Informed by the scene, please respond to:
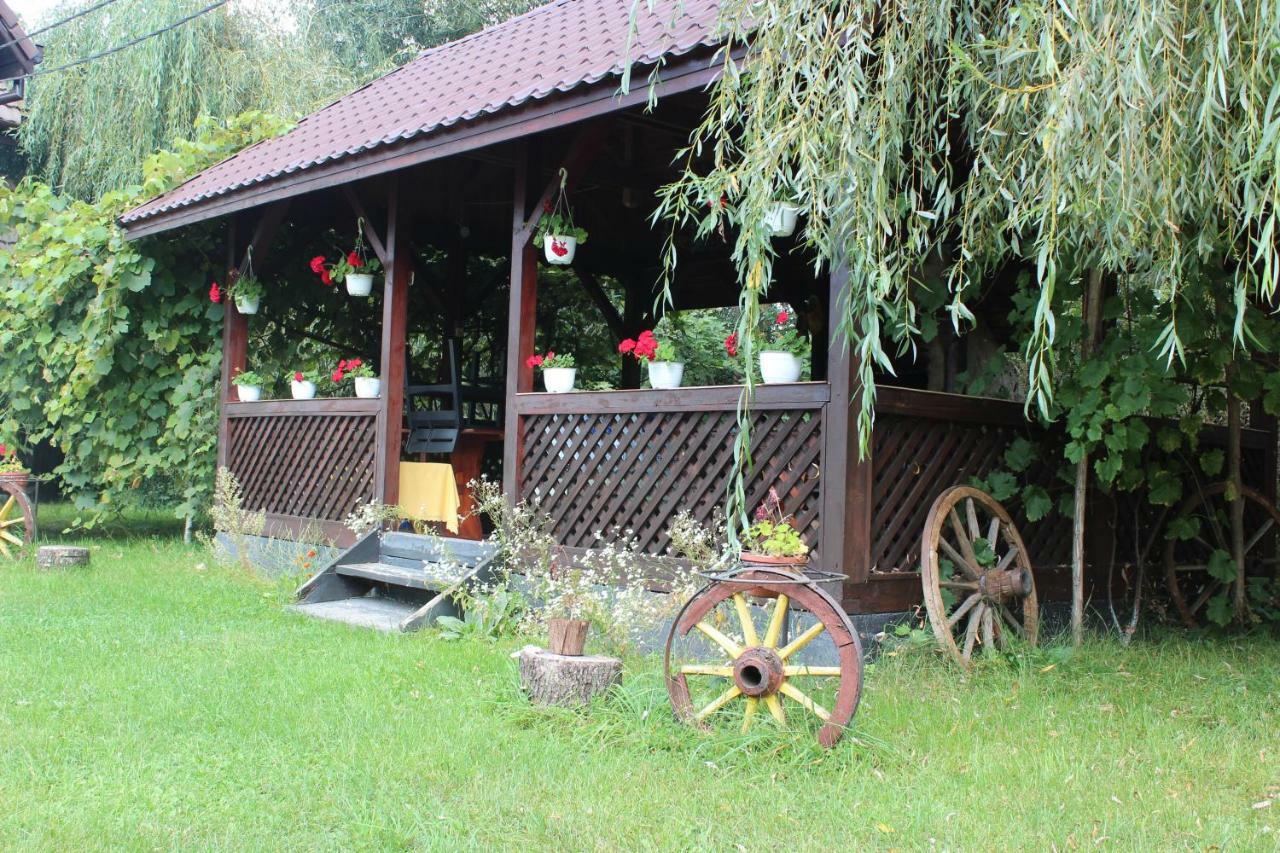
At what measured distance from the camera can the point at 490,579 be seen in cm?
646

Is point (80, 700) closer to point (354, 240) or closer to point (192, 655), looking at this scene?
point (192, 655)

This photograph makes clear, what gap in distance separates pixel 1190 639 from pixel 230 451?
283 inches

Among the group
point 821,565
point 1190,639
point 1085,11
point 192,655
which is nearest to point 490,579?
point 192,655

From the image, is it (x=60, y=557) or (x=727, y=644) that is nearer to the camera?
(x=727, y=644)

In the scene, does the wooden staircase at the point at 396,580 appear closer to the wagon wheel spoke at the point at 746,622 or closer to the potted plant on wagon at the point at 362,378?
the potted plant on wagon at the point at 362,378

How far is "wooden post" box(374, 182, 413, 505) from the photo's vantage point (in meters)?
7.70

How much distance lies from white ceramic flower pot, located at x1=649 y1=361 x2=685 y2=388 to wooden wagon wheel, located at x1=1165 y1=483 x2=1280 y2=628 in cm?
303

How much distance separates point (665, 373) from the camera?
20.0 feet

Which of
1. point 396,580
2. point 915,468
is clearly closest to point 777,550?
point 915,468

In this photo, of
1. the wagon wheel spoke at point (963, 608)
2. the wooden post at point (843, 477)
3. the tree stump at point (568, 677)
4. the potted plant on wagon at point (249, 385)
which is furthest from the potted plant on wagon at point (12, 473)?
the wagon wheel spoke at point (963, 608)

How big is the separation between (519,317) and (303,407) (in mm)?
2621

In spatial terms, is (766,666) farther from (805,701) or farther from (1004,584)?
(1004,584)

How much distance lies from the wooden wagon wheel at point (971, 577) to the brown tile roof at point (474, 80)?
96.7 inches

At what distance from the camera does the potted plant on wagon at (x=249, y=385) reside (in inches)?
361
